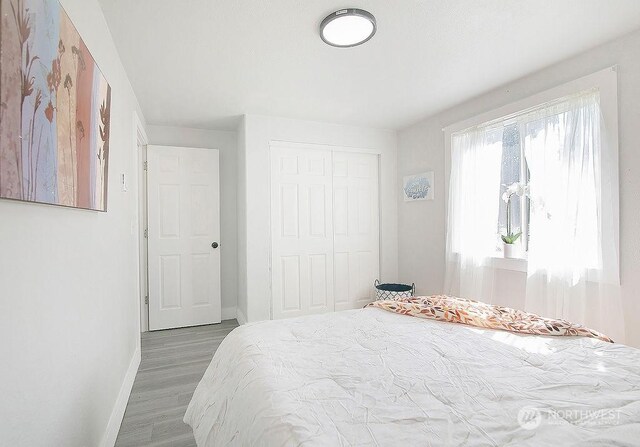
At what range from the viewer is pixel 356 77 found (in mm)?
2594

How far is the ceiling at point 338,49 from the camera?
5.77 ft

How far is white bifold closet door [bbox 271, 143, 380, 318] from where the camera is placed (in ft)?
12.1

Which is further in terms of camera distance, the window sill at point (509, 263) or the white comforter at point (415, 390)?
the window sill at point (509, 263)

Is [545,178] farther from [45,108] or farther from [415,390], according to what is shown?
[45,108]

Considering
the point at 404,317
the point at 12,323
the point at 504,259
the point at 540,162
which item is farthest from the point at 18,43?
the point at 504,259

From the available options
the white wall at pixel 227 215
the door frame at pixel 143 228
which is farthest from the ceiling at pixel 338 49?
the white wall at pixel 227 215

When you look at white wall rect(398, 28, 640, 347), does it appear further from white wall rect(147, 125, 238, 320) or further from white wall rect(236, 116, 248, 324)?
white wall rect(147, 125, 238, 320)

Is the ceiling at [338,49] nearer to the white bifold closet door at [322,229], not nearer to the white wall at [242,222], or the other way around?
the white wall at [242,222]

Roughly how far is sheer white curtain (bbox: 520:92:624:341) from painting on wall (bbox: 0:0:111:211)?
294 cm

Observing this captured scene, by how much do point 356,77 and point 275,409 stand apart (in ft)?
8.02

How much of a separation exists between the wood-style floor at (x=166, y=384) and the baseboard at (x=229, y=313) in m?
0.28

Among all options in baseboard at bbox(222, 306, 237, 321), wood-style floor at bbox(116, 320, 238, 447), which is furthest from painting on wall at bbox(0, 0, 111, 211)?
baseboard at bbox(222, 306, 237, 321)

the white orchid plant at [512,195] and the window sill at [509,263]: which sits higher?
the white orchid plant at [512,195]

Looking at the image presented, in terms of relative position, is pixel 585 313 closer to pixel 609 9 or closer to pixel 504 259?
pixel 504 259
